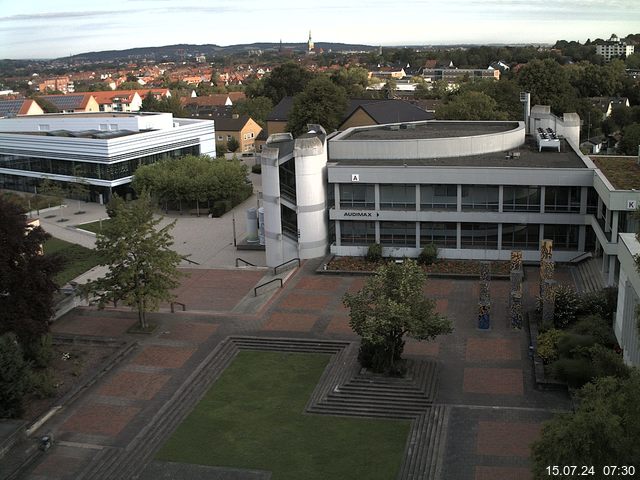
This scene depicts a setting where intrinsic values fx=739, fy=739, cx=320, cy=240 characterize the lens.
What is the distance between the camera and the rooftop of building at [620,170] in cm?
3481

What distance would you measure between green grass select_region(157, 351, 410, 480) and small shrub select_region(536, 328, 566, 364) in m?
6.25

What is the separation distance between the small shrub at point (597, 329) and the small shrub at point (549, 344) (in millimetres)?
666

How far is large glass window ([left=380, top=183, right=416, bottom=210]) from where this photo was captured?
132ft

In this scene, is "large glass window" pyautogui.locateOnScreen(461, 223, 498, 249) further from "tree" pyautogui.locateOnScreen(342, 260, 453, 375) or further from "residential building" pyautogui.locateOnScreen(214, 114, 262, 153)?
"residential building" pyautogui.locateOnScreen(214, 114, 262, 153)

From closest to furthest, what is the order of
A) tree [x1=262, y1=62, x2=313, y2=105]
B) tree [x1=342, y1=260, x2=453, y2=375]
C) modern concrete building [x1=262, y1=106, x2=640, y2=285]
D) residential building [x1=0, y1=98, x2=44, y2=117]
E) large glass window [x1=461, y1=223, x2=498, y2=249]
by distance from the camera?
tree [x1=342, y1=260, x2=453, y2=375], modern concrete building [x1=262, y1=106, x2=640, y2=285], large glass window [x1=461, y1=223, x2=498, y2=249], residential building [x1=0, y1=98, x2=44, y2=117], tree [x1=262, y1=62, x2=313, y2=105]

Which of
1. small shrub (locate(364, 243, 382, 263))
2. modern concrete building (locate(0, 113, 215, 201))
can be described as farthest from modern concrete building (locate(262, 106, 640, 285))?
modern concrete building (locate(0, 113, 215, 201))

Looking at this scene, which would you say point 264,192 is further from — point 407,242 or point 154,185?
point 154,185

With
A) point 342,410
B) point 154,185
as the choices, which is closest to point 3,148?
A: point 154,185

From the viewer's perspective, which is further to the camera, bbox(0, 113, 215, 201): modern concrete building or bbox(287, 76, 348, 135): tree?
bbox(287, 76, 348, 135): tree

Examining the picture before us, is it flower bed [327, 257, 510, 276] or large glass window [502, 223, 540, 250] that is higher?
large glass window [502, 223, 540, 250]

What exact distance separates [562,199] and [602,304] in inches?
397

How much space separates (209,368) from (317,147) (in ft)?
53.8

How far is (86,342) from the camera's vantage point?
31.0 metres

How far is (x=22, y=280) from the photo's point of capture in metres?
26.4
